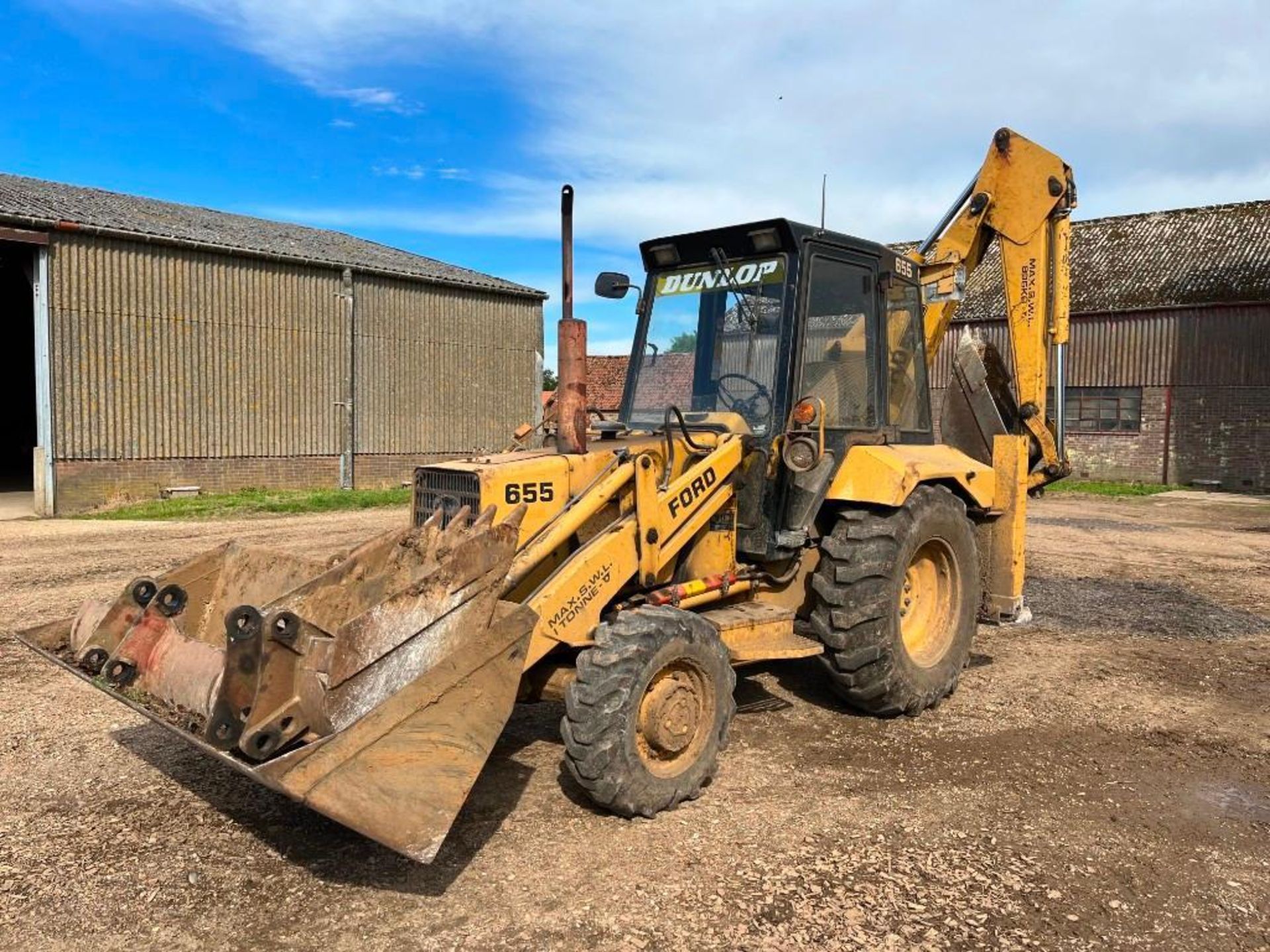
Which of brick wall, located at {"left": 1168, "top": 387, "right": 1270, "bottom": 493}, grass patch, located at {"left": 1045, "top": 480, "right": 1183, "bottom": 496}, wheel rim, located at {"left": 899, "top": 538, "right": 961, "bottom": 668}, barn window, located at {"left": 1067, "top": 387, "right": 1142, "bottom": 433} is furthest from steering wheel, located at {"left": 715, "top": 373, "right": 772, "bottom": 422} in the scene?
barn window, located at {"left": 1067, "top": 387, "right": 1142, "bottom": 433}

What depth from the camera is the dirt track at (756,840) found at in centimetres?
342

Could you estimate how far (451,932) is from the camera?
3346mm

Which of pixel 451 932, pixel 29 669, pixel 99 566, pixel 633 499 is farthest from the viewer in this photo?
pixel 99 566

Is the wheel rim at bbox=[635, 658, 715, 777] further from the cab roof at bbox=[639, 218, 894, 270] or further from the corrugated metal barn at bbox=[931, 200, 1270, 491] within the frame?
the corrugated metal barn at bbox=[931, 200, 1270, 491]

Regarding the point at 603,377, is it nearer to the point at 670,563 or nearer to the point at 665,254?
the point at 665,254

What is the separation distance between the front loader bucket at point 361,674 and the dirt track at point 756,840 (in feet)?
1.76

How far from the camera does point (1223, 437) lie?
2338 centimetres

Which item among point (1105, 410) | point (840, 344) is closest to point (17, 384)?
point (840, 344)

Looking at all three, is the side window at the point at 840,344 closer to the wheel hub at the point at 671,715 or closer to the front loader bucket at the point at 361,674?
the wheel hub at the point at 671,715

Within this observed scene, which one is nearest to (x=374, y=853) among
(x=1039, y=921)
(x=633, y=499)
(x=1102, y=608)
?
(x=633, y=499)

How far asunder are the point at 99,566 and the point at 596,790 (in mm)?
8669

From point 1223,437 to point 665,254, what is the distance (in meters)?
22.3

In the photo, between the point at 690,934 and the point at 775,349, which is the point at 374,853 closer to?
the point at 690,934

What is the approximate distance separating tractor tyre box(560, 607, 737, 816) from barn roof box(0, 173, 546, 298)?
51.7 ft
